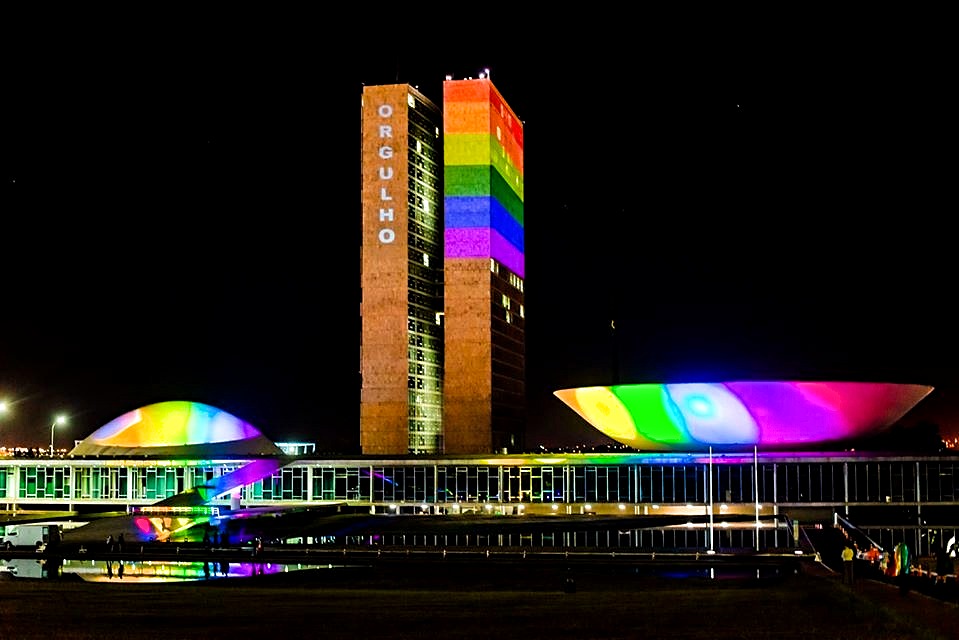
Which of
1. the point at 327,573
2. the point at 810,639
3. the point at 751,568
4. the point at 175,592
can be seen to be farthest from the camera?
the point at 751,568

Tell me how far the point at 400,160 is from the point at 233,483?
39266 millimetres

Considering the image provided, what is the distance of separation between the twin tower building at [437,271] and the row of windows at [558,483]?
28299mm

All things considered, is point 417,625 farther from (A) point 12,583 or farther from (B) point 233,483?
(B) point 233,483

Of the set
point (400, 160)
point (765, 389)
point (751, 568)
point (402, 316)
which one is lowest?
point (751, 568)

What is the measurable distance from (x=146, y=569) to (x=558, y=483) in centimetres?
3504

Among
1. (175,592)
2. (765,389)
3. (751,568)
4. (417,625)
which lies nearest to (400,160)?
(765,389)

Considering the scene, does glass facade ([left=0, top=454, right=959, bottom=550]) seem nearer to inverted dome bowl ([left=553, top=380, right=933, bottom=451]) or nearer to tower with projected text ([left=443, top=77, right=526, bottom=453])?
inverted dome bowl ([left=553, top=380, right=933, bottom=451])

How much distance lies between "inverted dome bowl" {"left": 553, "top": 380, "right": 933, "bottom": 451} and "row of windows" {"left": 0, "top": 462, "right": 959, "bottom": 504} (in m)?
1.91

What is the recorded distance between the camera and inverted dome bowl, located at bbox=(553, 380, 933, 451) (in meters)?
62.9

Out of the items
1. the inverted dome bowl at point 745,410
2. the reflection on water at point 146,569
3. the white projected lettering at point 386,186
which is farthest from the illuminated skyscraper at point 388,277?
the reflection on water at point 146,569

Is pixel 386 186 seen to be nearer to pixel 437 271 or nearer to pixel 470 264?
pixel 470 264

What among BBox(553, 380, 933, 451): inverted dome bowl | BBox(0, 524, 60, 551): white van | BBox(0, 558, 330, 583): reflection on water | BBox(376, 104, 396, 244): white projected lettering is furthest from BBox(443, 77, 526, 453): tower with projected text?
BBox(0, 558, 330, 583): reflection on water

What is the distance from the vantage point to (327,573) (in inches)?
1497

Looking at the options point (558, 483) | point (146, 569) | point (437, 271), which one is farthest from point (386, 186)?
point (146, 569)
